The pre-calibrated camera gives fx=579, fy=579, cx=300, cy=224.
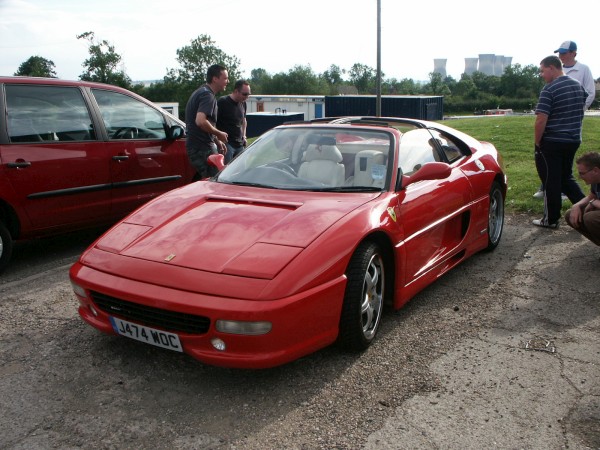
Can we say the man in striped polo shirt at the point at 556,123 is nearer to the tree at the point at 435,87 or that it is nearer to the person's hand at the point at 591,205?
the person's hand at the point at 591,205

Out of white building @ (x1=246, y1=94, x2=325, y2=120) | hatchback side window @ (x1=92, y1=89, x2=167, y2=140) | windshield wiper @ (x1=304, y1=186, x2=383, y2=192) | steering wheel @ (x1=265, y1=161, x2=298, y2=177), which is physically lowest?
white building @ (x1=246, y1=94, x2=325, y2=120)

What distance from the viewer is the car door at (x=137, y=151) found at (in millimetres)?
5844

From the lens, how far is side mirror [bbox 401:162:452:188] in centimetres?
385

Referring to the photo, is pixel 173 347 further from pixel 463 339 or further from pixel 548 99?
pixel 548 99

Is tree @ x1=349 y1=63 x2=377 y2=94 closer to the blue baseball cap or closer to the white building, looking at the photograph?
the white building

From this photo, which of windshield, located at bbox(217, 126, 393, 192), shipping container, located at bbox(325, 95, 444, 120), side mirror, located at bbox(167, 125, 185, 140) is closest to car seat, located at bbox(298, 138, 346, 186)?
windshield, located at bbox(217, 126, 393, 192)

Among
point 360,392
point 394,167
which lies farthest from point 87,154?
point 360,392

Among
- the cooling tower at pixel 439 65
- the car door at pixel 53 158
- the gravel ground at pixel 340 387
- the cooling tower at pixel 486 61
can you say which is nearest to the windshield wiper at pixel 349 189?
the gravel ground at pixel 340 387

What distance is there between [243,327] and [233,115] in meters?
5.05

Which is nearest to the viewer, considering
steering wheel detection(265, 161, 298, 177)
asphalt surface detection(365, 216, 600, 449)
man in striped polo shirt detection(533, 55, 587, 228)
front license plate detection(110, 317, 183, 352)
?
asphalt surface detection(365, 216, 600, 449)

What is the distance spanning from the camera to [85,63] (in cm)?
9044

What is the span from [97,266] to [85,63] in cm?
9641

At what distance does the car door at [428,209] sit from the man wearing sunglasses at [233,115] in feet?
10.7

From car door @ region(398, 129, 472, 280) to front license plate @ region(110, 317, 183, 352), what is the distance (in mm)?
1627
